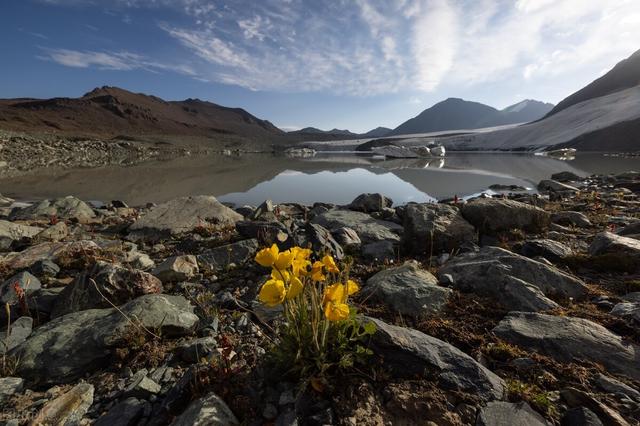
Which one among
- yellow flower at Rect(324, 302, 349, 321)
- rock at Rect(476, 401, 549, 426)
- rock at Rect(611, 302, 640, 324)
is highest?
yellow flower at Rect(324, 302, 349, 321)

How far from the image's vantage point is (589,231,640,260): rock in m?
4.51

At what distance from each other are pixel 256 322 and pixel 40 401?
188cm

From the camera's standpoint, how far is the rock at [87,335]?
9.70 ft

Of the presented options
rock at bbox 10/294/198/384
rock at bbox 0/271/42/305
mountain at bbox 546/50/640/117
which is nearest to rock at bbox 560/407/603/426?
rock at bbox 10/294/198/384

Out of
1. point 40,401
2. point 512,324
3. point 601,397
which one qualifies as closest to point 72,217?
point 40,401

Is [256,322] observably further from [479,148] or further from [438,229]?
[479,148]

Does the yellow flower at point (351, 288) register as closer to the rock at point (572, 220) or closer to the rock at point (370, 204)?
the rock at point (572, 220)

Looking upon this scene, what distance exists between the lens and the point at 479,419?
2.10m

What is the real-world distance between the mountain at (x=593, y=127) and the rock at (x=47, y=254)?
72257 mm

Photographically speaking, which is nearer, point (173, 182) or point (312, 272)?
point (312, 272)

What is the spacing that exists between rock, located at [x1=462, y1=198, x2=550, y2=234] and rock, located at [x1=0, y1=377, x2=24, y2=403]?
6.94 meters

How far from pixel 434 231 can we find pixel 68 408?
534 centimetres

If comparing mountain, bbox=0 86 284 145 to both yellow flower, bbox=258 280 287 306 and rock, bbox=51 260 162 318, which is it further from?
yellow flower, bbox=258 280 287 306

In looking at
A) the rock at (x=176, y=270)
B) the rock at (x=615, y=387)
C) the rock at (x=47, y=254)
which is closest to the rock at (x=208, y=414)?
the rock at (x=615, y=387)
